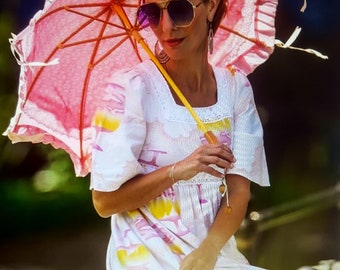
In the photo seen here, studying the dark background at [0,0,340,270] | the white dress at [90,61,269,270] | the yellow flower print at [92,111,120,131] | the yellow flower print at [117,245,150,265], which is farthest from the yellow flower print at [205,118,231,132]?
the dark background at [0,0,340,270]

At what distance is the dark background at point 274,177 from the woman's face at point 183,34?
6.94 feet

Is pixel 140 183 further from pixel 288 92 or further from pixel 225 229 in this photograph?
pixel 288 92

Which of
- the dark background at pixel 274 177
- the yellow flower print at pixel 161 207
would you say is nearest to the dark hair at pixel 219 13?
the yellow flower print at pixel 161 207

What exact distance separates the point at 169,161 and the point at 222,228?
0.24m

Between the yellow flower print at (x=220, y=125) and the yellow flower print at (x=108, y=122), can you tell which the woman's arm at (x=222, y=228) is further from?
the yellow flower print at (x=108, y=122)

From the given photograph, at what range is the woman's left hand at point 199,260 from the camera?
9.40 feet

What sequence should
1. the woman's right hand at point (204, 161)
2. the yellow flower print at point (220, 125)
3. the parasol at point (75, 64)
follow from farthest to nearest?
the parasol at point (75, 64)
the yellow flower print at point (220, 125)
the woman's right hand at point (204, 161)

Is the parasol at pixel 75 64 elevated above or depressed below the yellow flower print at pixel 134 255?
above

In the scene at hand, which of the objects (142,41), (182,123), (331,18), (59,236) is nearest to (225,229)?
(182,123)

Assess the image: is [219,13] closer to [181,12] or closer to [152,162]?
[181,12]

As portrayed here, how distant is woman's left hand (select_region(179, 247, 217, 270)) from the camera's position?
113 inches

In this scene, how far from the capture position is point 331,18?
552cm

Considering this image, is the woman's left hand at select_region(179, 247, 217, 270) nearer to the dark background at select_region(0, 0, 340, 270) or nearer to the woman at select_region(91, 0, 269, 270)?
the woman at select_region(91, 0, 269, 270)

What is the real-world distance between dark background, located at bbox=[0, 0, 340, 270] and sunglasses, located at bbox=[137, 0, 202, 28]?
223cm
